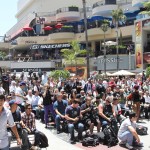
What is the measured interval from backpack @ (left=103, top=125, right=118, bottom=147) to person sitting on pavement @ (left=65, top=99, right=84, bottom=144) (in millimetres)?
814

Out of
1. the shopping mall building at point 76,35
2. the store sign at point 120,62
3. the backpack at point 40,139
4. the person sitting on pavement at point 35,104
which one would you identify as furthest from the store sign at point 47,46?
the backpack at point 40,139

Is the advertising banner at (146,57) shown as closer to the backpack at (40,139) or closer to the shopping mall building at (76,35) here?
the shopping mall building at (76,35)

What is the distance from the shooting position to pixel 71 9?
6162 cm

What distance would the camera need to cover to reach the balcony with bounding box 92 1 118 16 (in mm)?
56509

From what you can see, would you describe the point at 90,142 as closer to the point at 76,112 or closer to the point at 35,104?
the point at 76,112

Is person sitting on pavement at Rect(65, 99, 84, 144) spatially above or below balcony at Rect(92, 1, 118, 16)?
below

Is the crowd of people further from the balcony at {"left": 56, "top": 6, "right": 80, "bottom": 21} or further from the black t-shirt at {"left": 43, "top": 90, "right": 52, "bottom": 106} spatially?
the balcony at {"left": 56, "top": 6, "right": 80, "bottom": 21}

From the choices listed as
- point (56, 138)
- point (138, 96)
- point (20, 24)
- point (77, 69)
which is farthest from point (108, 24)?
point (56, 138)

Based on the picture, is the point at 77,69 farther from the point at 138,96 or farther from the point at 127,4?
the point at 138,96

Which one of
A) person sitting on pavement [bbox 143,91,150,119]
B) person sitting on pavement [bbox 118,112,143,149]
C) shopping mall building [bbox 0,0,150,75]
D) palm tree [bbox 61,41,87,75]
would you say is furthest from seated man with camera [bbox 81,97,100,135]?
palm tree [bbox 61,41,87,75]

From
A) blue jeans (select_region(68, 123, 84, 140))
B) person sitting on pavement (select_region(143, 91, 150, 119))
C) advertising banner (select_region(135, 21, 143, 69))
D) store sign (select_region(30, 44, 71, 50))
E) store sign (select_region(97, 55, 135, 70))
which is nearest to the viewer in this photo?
blue jeans (select_region(68, 123, 84, 140))

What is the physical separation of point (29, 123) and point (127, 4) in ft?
152

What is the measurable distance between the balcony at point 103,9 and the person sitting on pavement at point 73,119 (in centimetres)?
4601

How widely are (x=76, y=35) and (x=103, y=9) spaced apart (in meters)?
6.05
